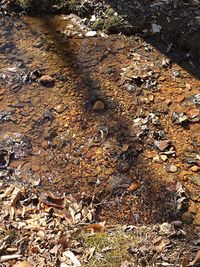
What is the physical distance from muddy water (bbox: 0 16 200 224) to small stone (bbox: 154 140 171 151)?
0.05 metres

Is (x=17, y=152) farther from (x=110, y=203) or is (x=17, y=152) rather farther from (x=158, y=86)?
(x=158, y=86)

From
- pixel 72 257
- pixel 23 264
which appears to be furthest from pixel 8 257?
pixel 72 257

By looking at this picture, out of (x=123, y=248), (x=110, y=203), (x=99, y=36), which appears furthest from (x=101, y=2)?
(x=123, y=248)

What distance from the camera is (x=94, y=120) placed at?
3914 mm

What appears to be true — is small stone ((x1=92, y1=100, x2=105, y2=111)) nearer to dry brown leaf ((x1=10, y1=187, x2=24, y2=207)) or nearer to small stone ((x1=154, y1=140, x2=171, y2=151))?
small stone ((x1=154, y1=140, x2=171, y2=151))

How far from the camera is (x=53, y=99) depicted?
4.12m

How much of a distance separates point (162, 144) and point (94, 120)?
0.68 meters

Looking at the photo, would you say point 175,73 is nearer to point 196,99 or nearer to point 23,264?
point 196,99

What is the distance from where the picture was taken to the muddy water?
341 centimetres

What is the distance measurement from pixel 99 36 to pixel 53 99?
Result: 3.36 feet

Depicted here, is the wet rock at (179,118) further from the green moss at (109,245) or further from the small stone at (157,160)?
the green moss at (109,245)

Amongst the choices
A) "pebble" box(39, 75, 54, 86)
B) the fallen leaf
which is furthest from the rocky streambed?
the fallen leaf

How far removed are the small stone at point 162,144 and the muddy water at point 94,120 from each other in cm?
5

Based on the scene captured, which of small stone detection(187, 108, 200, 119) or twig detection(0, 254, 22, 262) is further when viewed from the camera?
small stone detection(187, 108, 200, 119)
